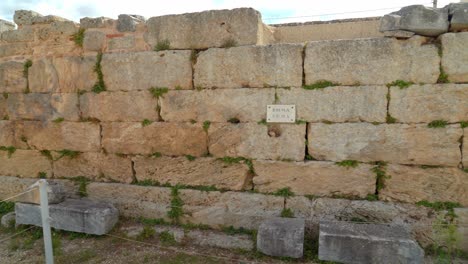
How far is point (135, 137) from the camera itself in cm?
459

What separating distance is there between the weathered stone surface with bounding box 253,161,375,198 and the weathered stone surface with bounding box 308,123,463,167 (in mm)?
145

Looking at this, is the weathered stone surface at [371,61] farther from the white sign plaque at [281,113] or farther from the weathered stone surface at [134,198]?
the weathered stone surface at [134,198]

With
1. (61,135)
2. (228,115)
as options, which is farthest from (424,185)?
(61,135)

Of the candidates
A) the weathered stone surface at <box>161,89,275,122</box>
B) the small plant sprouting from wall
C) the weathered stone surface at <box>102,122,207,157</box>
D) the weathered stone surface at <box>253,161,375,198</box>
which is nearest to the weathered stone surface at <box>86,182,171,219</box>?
the weathered stone surface at <box>102,122,207,157</box>

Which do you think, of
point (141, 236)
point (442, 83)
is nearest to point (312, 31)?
point (442, 83)

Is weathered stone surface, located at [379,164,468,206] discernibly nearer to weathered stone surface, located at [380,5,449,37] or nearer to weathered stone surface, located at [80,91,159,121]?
weathered stone surface, located at [380,5,449,37]

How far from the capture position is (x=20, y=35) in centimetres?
504

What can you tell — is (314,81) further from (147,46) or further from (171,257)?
(171,257)

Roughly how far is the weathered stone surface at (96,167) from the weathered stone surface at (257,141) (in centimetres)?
138

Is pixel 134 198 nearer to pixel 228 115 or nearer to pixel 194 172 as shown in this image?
pixel 194 172

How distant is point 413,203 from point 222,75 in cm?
273

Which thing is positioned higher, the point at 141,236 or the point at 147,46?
the point at 147,46

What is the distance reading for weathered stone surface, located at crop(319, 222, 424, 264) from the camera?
3215 mm

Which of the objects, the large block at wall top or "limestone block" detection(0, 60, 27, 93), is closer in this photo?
the large block at wall top
